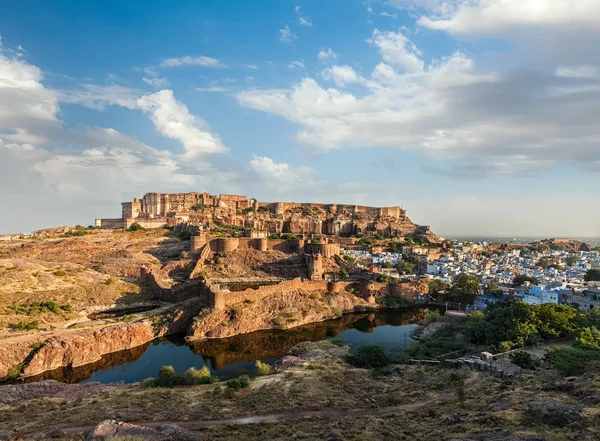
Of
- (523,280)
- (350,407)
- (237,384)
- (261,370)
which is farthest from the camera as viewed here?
(523,280)

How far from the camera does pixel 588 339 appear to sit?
61.9ft

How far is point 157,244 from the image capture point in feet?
166

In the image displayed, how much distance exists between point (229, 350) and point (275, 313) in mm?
6793

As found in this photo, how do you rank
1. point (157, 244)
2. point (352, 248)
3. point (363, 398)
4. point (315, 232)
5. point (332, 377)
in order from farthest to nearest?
point (315, 232) < point (352, 248) < point (157, 244) < point (332, 377) < point (363, 398)

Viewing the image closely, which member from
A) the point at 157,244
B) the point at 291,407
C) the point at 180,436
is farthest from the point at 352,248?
the point at 180,436

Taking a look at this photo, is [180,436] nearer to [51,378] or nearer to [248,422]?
[248,422]

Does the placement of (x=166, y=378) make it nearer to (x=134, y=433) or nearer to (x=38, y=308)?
(x=134, y=433)

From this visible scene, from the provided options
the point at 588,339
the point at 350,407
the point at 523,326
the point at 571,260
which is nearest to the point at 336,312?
the point at 523,326

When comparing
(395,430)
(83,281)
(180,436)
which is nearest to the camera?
(180,436)

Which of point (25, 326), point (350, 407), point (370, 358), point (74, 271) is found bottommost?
point (25, 326)

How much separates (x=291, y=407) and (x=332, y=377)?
4.55m

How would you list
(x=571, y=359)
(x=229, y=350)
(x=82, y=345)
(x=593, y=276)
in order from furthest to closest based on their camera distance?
(x=593, y=276), (x=229, y=350), (x=82, y=345), (x=571, y=359)

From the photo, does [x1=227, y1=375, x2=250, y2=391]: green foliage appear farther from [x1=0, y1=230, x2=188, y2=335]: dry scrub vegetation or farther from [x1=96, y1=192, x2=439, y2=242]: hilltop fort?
[x1=96, y1=192, x2=439, y2=242]: hilltop fort

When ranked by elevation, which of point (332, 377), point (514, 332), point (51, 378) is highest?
point (514, 332)
